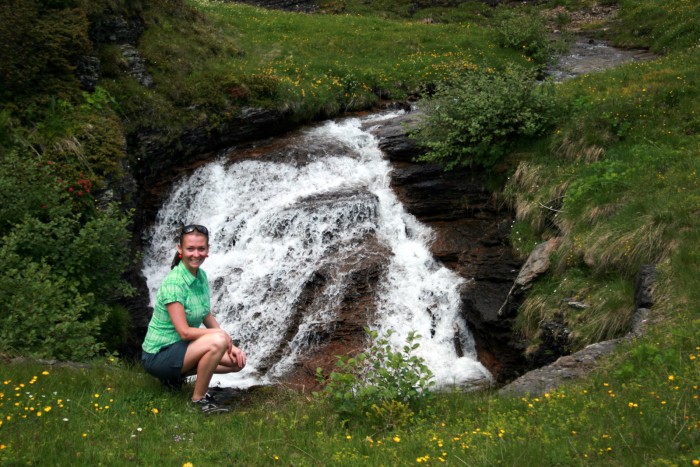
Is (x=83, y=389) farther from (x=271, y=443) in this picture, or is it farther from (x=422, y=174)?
(x=422, y=174)

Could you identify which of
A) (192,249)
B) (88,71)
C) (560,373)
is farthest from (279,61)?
(560,373)

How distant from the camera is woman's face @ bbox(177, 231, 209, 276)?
21.6 ft

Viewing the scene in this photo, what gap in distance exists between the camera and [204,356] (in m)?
6.55

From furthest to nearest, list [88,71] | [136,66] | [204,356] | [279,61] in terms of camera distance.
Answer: [279,61]
[136,66]
[88,71]
[204,356]

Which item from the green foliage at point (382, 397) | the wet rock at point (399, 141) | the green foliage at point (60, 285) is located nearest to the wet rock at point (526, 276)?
the green foliage at point (382, 397)

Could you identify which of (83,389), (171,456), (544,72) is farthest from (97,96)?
(544,72)

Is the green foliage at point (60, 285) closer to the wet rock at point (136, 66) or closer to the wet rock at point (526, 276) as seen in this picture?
the wet rock at point (136, 66)

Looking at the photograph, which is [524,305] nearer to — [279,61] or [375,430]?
[375,430]

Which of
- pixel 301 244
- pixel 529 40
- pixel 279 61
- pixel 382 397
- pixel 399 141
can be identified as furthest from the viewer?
Result: pixel 529 40

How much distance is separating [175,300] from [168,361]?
0.76 m

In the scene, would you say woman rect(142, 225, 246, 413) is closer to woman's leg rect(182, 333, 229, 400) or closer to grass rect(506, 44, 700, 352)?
woman's leg rect(182, 333, 229, 400)

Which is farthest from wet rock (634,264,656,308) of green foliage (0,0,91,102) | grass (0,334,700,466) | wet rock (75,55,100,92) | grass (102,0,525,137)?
wet rock (75,55,100,92)

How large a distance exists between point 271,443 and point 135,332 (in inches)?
311

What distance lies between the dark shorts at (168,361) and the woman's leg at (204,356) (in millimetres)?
66
